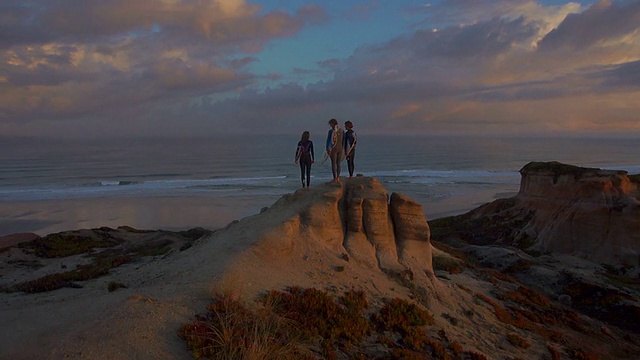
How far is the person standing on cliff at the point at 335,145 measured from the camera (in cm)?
1406

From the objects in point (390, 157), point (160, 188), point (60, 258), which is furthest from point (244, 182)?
point (390, 157)

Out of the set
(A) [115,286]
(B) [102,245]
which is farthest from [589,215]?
(B) [102,245]

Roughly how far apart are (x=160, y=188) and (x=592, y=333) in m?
51.7

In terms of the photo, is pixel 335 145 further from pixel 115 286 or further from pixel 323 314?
pixel 115 286

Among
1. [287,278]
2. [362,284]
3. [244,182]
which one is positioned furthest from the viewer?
[244,182]

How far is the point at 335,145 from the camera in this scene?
14180 mm

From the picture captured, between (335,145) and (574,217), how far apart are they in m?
19.4

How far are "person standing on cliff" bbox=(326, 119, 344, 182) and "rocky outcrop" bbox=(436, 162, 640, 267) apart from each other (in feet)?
60.2

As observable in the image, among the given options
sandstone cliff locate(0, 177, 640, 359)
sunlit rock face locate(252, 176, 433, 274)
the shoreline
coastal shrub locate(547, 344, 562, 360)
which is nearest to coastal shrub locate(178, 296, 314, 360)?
sandstone cliff locate(0, 177, 640, 359)

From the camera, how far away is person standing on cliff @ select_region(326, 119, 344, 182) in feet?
46.1

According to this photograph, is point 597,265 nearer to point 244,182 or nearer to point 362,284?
point 362,284

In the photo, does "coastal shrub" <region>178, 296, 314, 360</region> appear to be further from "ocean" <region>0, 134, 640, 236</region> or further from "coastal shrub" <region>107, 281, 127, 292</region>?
"ocean" <region>0, 134, 640, 236</region>

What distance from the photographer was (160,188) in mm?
56375

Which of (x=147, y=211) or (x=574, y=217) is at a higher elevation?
(x=574, y=217)
